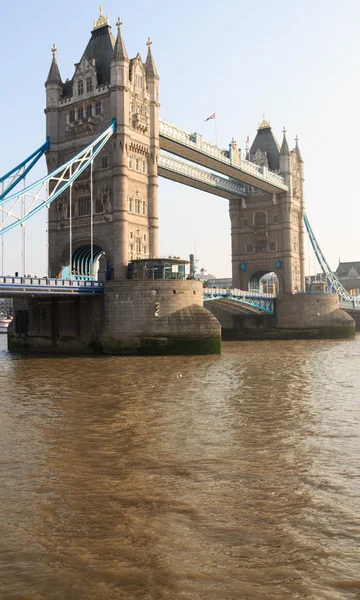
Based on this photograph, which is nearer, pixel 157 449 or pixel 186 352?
pixel 157 449

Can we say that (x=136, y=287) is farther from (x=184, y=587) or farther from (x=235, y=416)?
(x=184, y=587)

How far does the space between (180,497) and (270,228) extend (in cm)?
6113

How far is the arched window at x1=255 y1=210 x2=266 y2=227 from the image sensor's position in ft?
223

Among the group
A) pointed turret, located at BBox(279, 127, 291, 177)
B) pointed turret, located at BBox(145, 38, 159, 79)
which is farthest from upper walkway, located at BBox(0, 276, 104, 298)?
pointed turret, located at BBox(279, 127, 291, 177)

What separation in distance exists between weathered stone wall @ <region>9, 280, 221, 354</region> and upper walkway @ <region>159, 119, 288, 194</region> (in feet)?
51.4

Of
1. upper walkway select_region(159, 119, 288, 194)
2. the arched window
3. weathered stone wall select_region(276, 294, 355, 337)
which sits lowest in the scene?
weathered stone wall select_region(276, 294, 355, 337)

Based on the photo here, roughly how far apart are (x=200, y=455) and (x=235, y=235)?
194 ft

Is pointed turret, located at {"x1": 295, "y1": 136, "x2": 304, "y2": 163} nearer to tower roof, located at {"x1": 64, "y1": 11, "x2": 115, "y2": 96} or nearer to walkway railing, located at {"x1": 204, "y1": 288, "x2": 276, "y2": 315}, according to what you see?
walkway railing, located at {"x1": 204, "y1": 288, "x2": 276, "y2": 315}

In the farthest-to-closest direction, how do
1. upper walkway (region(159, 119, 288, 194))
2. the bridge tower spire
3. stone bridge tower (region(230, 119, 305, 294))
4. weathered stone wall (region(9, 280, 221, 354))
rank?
stone bridge tower (region(230, 119, 305, 294)) → upper walkway (region(159, 119, 288, 194)) → the bridge tower spire → weathered stone wall (region(9, 280, 221, 354))

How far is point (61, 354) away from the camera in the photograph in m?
37.5

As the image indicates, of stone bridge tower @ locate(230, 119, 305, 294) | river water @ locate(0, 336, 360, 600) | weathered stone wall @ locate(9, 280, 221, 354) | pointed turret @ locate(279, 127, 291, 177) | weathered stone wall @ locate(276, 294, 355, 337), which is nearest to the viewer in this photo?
river water @ locate(0, 336, 360, 600)

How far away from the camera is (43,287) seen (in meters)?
32.5

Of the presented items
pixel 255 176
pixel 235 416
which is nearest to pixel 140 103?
pixel 255 176

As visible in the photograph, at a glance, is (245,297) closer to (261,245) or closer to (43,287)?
(261,245)
